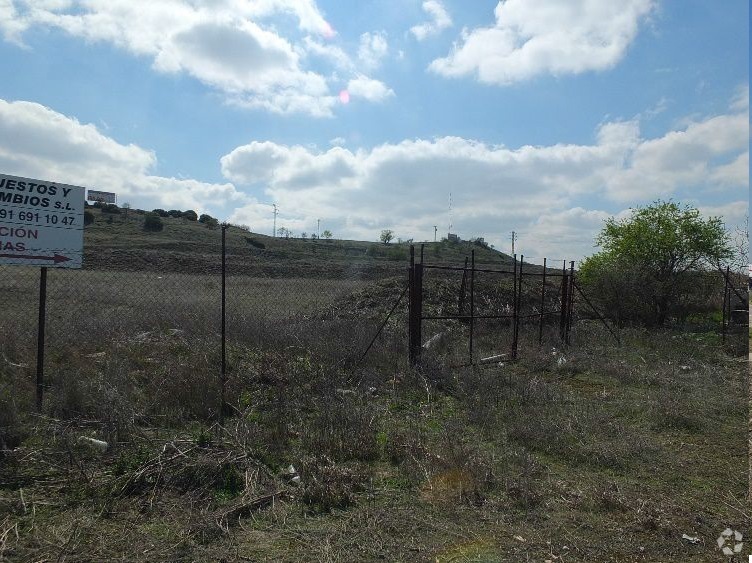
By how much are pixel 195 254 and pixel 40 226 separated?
35.2 metres

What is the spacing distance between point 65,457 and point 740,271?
2212cm

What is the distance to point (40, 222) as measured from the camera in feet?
19.2

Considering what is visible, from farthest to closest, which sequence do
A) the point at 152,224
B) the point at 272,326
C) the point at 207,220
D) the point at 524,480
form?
the point at 207,220
the point at 152,224
the point at 272,326
the point at 524,480

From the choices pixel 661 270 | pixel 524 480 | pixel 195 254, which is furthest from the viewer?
pixel 195 254

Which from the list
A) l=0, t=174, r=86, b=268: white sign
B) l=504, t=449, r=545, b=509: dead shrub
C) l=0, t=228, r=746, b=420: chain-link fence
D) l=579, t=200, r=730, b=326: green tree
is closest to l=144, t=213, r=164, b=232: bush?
l=0, t=228, r=746, b=420: chain-link fence

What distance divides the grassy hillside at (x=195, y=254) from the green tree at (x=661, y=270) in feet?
24.2

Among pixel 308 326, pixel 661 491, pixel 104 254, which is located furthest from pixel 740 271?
pixel 104 254

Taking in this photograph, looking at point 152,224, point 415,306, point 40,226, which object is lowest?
point 415,306

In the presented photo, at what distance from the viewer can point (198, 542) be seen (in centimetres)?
377

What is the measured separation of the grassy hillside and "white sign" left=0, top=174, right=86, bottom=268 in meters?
17.4

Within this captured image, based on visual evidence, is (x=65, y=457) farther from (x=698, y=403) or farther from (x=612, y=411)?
(x=698, y=403)

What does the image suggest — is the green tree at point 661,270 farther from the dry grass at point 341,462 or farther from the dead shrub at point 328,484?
the dead shrub at point 328,484

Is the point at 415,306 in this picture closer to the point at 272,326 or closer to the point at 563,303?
the point at 272,326

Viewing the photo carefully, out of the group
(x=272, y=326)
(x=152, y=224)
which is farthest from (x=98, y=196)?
(x=152, y=224)
